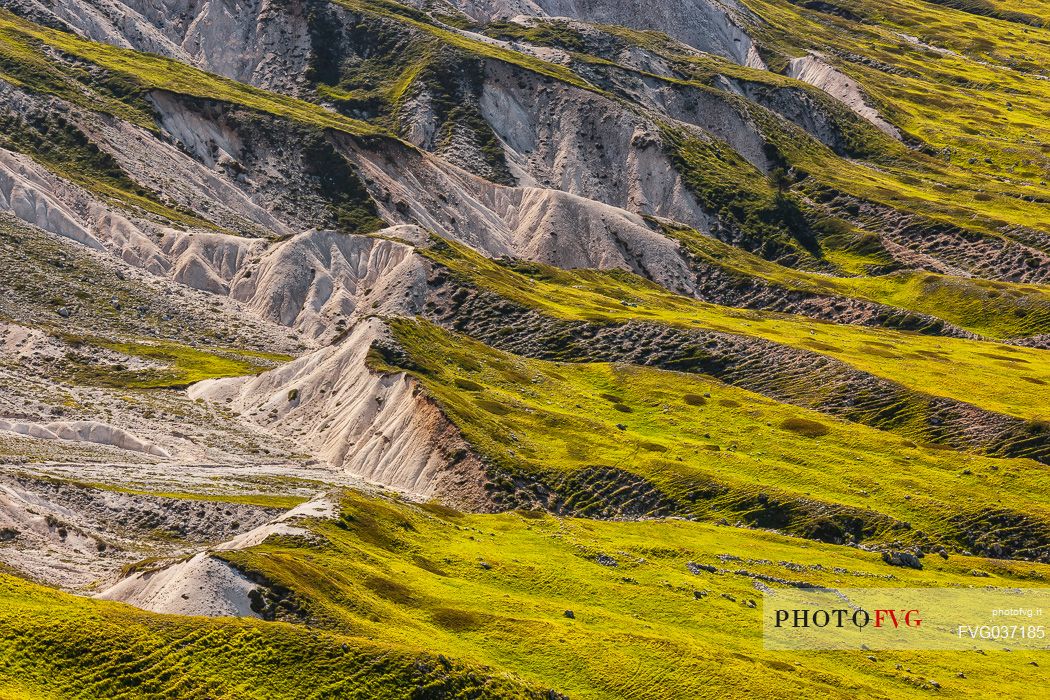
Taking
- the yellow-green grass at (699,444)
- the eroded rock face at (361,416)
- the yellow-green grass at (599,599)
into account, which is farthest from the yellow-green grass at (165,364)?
the yellow-green grass at (599,599)

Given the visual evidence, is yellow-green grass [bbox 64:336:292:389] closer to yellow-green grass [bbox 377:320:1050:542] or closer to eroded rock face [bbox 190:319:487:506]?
eroded rock face [bbox 190:319:487:506]

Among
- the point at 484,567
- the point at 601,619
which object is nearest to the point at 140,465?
the point at 484,567

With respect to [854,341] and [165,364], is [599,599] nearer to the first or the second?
[165,364]

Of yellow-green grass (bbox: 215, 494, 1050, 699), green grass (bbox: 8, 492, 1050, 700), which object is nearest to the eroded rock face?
green grass (bbox: 8, 492, 1050, 700)

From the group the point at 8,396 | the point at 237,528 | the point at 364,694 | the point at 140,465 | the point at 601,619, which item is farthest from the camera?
the point at 8,396

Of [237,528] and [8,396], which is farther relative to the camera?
[8,396]

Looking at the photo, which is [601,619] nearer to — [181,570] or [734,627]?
[734,627]
